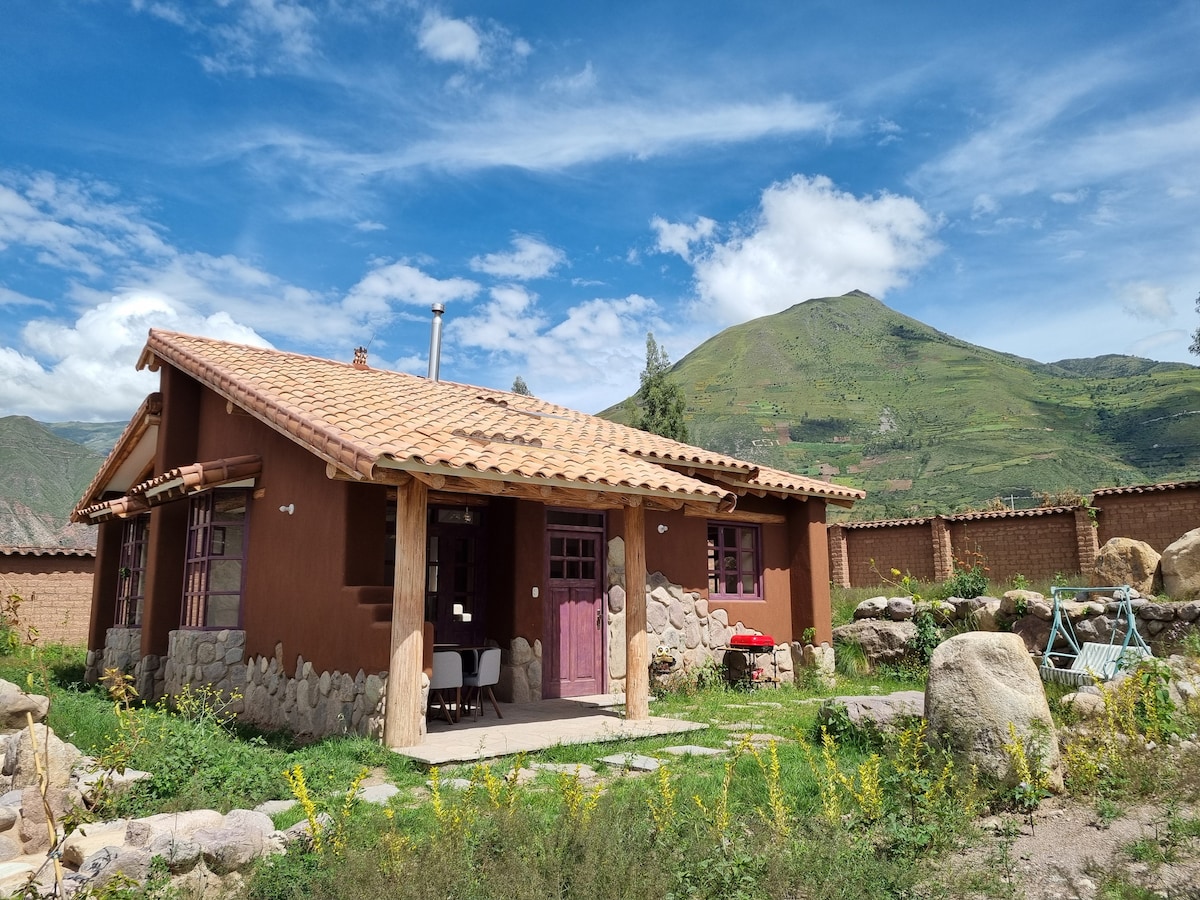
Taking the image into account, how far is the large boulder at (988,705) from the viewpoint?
17.8 feet

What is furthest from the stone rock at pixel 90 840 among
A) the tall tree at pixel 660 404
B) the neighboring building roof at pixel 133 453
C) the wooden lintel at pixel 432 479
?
the tall tree at pixel 660 404

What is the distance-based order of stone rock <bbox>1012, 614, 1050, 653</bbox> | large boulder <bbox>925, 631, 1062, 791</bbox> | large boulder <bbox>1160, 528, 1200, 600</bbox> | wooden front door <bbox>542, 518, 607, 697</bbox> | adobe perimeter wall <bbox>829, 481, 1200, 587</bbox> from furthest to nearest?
adobe perimeter wall <bbox>829, 481, 1200, 587</bbox> < stone rock <bbox>1012, 614, 1050, 653</bbox> < large boulder <bbox>1160, 528, 1200, 600</bbox> < wooden front door <bbox>542, 518, 607, 697</bbox> < large boulder <bbox>925, 631, 1062, 791</bbox>

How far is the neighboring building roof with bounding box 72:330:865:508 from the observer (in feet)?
23.7

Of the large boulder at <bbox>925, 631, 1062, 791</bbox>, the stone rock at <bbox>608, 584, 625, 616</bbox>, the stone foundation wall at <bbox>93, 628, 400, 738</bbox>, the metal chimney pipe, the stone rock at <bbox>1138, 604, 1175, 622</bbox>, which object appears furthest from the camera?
the metal chimney pipe

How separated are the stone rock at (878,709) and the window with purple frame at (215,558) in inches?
271

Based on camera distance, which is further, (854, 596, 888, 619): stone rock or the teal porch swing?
(854, 596, 888, 619): stone rock

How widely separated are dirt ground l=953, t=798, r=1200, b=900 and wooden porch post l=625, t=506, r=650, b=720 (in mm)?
4250

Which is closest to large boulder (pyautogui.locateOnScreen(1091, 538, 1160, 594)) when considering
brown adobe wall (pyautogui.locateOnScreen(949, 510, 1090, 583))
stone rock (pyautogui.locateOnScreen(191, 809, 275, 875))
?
brown adobe wall (pyautogui.locateOnScreen(949, 510, 1090, 583))

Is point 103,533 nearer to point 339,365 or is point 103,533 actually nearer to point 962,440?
point 339,365

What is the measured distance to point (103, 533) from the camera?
1355cm

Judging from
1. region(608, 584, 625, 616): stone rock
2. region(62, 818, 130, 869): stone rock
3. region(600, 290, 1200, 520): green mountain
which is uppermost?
region(600, 290, 1200, 520): green mountain

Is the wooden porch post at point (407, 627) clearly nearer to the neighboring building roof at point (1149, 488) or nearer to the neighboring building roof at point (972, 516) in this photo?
the neighboring building roof at point (1149, 488)

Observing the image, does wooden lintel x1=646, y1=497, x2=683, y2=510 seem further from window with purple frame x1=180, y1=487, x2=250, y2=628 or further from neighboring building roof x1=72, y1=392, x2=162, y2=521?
neighboring building roof x1=72, y1=392, x2=162, y2=521

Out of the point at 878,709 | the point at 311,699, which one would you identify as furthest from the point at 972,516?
the point at 311,699
